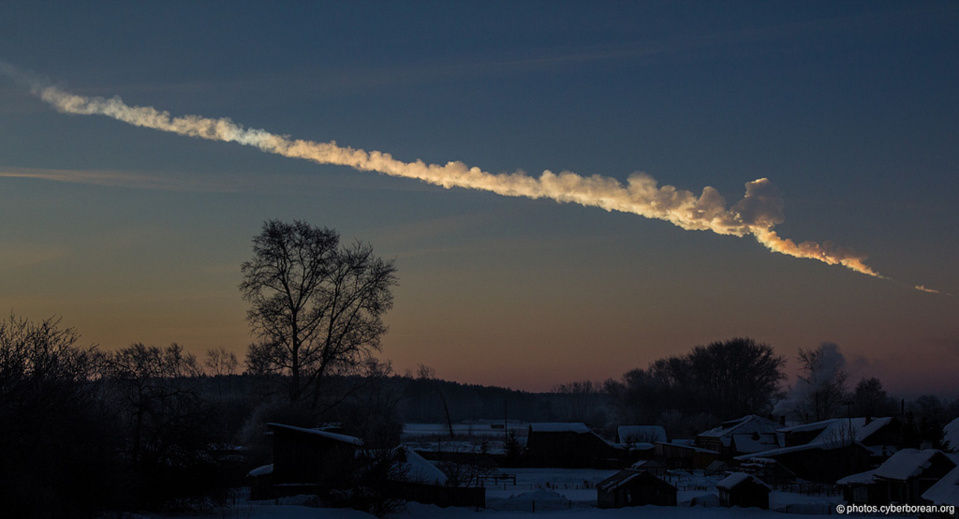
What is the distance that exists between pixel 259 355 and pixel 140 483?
14.4m

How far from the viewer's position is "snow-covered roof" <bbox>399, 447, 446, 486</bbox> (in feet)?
121

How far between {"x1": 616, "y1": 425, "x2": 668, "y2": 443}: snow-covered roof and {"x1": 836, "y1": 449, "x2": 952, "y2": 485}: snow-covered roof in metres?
46.6

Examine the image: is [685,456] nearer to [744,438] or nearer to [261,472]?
[744,438]

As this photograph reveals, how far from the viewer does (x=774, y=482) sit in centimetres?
5888

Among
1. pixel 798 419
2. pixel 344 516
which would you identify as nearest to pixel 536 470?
pixel 344 516

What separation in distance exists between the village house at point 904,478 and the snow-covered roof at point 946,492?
5.42 metres

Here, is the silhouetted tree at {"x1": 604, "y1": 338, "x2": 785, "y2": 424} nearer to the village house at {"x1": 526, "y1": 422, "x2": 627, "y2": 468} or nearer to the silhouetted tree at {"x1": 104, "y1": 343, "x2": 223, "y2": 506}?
the village house at {"x1": 526, "y1": 422, "x2": 627, "y2": 468}

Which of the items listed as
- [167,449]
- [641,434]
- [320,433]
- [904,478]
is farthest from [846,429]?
[167,449]

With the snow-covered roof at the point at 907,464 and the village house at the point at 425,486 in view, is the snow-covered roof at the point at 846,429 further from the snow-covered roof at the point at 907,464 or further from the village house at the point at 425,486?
the village house at the point at 425,486

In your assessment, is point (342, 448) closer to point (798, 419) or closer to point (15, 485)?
point (15, 485)

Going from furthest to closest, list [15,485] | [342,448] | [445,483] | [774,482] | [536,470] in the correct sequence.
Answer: [536,470] < [774,482] < [445,483] < [342,448] < [15,485]

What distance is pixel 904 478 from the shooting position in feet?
128

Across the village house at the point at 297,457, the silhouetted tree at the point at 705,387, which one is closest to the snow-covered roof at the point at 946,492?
the village house at the point at 297,457

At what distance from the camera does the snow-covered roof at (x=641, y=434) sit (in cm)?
8906
